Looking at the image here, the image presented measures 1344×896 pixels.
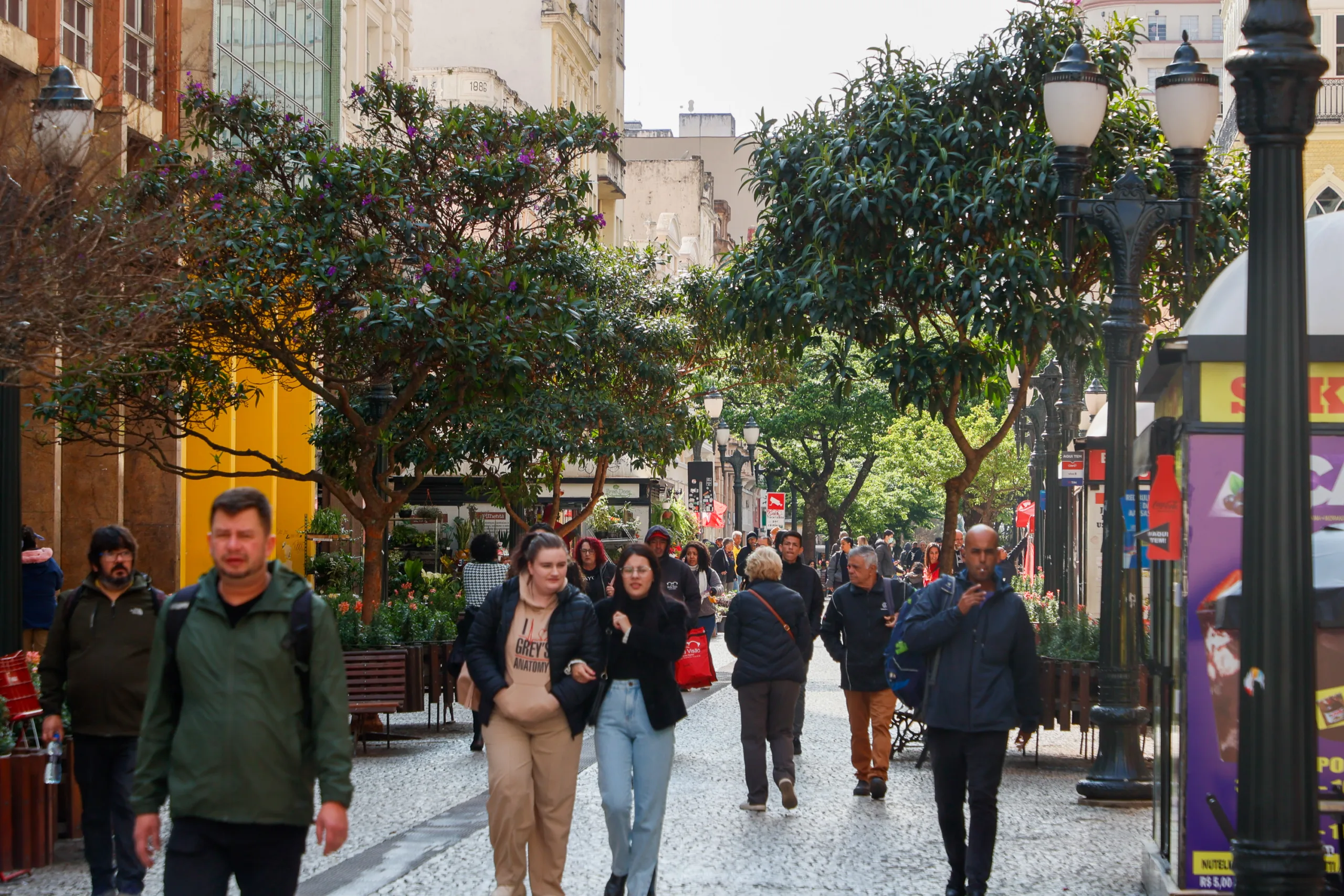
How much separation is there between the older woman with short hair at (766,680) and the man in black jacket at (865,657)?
0.84m

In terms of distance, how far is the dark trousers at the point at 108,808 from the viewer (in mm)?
7676

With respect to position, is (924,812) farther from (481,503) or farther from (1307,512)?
(481,503)

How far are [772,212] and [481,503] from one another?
24629 mm

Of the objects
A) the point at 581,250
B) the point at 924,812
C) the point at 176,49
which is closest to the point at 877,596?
the point at 924,812

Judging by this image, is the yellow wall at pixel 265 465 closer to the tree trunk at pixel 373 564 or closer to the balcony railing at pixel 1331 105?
the tree trunk at pixel 373 564

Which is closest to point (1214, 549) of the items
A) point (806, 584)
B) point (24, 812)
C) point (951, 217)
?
point (24, 812)

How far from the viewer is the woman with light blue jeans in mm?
8008

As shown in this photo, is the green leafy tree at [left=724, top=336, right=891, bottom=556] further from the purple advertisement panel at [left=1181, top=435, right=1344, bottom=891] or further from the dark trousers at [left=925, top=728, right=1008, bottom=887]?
the purple advertisement panel at [left=1181, top=435, right=1344, bottom=891]

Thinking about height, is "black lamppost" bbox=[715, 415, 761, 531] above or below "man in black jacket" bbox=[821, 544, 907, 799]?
above

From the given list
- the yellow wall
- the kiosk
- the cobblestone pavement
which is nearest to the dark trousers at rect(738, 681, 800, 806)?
the cobblestone pavement

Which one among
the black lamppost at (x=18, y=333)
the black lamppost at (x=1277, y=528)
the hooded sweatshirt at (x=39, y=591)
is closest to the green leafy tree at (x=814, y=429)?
the hooded sweatshirt at (x=39, y=591)

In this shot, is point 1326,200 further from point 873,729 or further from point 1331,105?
point 873,729

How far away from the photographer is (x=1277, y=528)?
17.5ft

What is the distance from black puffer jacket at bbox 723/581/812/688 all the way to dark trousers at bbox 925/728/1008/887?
10.2ft
